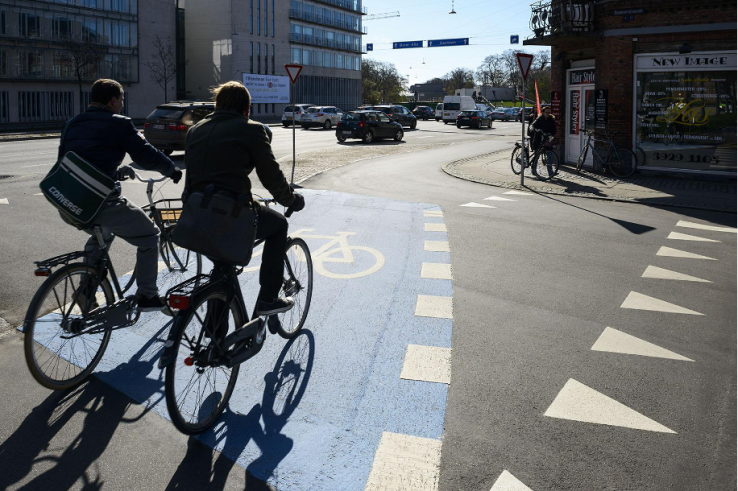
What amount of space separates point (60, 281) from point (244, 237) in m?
1.19

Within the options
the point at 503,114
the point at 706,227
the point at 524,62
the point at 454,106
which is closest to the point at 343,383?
the point at 706,227

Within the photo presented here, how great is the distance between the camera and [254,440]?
370cm

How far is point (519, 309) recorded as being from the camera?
6098 millimetres

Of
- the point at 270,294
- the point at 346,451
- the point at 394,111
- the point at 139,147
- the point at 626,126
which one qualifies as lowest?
the point at 346,451

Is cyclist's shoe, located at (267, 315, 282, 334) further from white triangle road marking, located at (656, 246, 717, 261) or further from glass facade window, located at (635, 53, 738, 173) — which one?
glass facade window, located at (635, 53, 738, 173)

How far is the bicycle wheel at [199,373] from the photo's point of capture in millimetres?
3500

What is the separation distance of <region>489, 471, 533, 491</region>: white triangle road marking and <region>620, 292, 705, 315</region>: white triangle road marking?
3.36m

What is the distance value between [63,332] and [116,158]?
1.15 meters

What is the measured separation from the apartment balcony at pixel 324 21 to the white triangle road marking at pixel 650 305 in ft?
263

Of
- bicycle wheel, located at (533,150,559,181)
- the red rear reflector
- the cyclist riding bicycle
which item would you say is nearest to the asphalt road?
the red rear reflector

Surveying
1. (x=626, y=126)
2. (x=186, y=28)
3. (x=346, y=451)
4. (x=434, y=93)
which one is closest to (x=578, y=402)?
(x=346, y=451)

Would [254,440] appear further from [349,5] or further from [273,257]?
[349,5]

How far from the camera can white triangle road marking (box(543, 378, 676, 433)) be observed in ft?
12.8

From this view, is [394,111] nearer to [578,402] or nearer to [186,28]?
[186,28]
